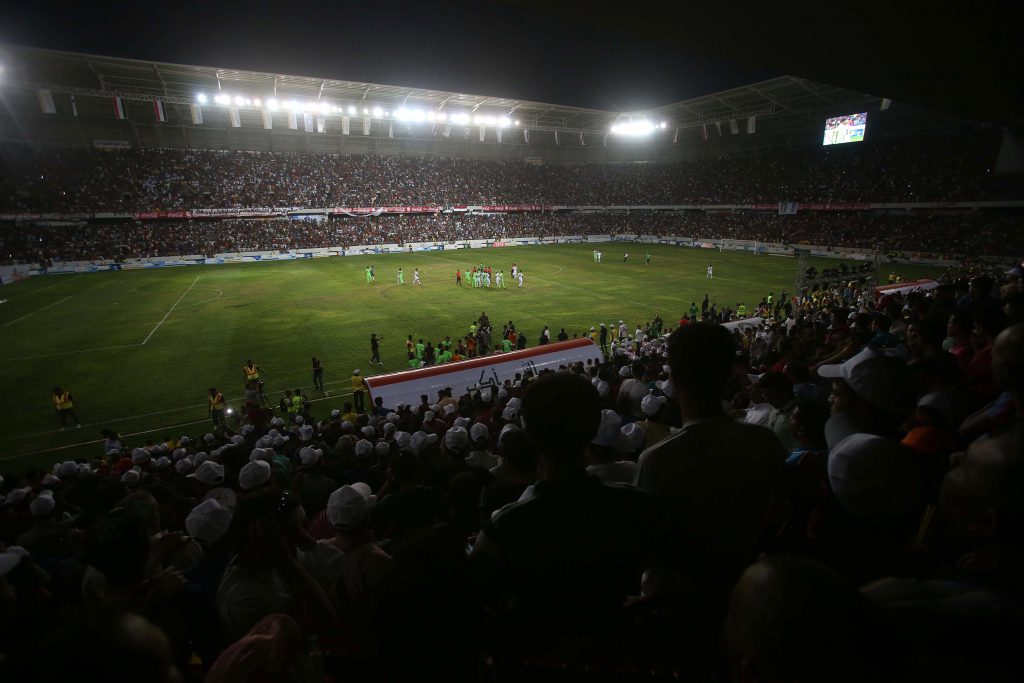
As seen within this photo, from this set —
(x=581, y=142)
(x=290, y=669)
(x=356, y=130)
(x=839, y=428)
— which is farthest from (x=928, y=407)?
(x=581, y=142)

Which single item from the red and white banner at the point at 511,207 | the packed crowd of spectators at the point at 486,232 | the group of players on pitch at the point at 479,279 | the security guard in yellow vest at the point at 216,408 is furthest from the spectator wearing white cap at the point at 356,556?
the red and white banner at the point at 511,207

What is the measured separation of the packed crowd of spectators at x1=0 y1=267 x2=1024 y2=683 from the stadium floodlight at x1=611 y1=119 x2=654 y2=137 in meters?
75.0

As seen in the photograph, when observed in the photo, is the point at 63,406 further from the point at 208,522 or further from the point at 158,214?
the point at 158,214

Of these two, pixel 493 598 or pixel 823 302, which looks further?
pixel 823 302

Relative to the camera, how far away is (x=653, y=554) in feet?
6.98

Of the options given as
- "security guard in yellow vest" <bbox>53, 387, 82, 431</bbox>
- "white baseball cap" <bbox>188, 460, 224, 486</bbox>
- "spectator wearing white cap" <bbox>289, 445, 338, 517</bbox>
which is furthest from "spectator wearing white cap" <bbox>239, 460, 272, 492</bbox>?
"security guard in yellow vest" <bbox>53, 387, 82, 431</bbox>

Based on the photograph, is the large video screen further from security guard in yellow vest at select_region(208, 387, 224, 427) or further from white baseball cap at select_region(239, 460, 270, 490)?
white baseball cap at select_region(239, 460, 270, 490)

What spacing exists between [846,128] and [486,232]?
40609mm

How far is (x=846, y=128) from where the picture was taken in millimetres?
52438

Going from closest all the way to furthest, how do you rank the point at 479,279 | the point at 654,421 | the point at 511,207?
the point at 654,421 < the point at 479,279 < the point at 511,207

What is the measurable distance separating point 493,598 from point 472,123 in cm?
6921

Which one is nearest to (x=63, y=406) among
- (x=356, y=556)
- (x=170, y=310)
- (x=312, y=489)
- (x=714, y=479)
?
(x=312, y=489)

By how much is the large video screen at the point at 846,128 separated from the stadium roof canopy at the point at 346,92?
1910mm

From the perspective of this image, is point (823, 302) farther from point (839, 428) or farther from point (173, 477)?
point (173, 477)
